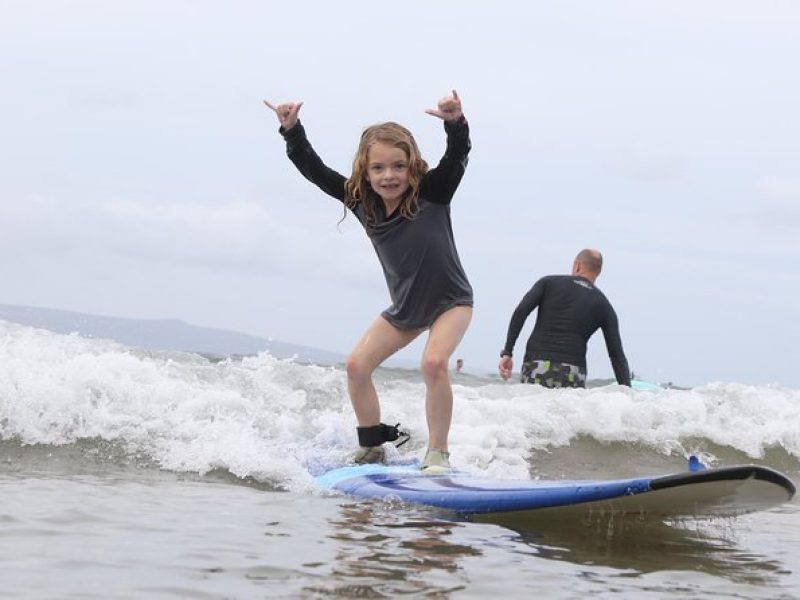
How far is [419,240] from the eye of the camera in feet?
18.4

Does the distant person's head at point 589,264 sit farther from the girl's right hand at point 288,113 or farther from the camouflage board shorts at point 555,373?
the girl's right hand at point 288,113

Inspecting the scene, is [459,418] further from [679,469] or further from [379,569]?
[379,569]

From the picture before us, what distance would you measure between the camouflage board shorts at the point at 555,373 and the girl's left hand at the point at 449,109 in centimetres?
328

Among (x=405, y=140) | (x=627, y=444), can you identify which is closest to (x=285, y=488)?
(x=405, y=140)

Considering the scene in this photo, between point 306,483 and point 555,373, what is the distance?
9.42 feet

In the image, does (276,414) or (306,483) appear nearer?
(306,483)

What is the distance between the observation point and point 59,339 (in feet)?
28.4

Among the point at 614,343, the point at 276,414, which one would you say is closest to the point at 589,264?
the point at 614,343

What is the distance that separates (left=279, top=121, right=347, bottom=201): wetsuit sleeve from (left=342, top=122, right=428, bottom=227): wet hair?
7 cm

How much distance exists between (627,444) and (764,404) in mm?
2188

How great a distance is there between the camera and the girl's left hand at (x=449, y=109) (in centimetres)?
529

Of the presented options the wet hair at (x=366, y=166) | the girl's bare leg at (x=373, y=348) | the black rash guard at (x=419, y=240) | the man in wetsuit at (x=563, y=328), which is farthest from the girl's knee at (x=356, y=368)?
the man in wetsuit at (x=563, y=328)

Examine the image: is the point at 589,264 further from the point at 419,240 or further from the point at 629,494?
the point at 629,494

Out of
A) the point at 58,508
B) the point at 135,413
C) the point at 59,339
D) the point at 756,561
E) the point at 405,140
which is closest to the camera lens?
the point at 756,561
